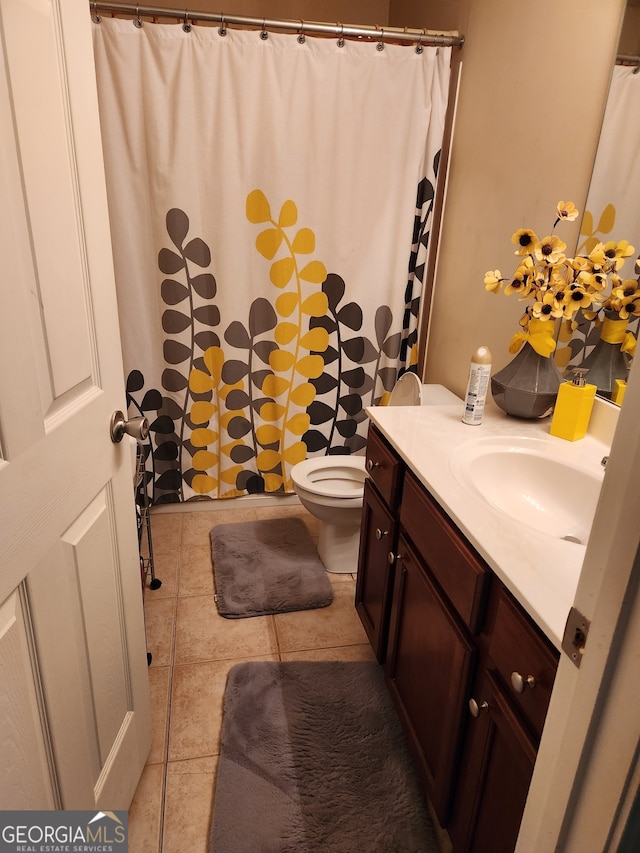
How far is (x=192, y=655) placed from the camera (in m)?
1.81

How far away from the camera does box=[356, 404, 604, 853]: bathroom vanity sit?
0.84 meters

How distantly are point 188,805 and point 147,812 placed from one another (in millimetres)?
99

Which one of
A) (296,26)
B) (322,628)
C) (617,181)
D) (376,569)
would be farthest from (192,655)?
(296,26)

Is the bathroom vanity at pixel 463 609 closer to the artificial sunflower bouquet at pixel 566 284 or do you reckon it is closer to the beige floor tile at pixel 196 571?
the artificial sunflower bouquet at pixel 566 284

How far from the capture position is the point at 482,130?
198 centimetres

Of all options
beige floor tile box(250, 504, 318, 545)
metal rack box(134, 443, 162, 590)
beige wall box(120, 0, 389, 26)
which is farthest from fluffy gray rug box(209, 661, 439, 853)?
beige wall box(120, 0, 389, 26)

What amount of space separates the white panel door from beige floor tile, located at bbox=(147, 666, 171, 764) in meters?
→ 0.32

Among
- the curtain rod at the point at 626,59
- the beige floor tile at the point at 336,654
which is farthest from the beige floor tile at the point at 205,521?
the curtain rod at the point at 626,59

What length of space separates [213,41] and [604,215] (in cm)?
161

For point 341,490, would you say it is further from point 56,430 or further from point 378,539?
point 56,430

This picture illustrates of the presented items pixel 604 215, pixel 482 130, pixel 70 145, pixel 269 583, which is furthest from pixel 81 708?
pixel 482 130

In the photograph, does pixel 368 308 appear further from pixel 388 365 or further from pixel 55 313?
pixel 55 313

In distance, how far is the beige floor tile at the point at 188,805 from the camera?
1.25m

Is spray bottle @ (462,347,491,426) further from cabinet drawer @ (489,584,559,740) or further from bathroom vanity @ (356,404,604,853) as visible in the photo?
cabinet drawer @ (489,584,559,740)
